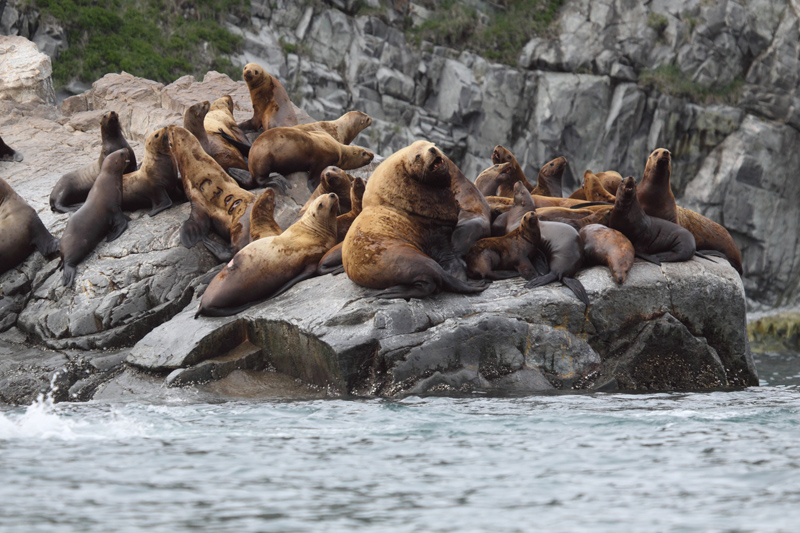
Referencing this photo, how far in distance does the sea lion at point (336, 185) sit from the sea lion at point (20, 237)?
2.84 meters

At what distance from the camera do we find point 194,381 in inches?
235

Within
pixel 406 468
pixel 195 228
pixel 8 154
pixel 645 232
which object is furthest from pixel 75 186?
pixel 406 468

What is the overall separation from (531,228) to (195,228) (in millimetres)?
3678

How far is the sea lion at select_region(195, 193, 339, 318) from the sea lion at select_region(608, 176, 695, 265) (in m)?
2.56

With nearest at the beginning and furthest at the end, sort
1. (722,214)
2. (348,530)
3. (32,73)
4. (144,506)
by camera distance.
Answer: (348,530) < (144,506) < (32,73) < (722,214)

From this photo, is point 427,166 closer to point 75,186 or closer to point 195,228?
point 195,228

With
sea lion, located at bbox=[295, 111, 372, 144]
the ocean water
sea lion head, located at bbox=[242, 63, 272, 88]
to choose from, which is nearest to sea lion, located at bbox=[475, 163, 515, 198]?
sea lion, located at bbox=[295, 111, 372, 144]

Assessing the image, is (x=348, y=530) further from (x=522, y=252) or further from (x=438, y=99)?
(x=438, y=99)

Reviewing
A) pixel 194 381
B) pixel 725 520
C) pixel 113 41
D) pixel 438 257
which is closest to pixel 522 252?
pixel 438 257

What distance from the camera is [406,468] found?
123 inches

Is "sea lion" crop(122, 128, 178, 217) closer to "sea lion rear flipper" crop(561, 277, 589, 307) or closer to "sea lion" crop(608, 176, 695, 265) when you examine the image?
"sea lion rear flipper" crop(561, 277, 589, 307)

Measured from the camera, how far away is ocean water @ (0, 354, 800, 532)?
248 centimetres

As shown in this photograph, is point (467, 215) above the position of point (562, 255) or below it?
above

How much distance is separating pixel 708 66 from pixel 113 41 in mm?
20647
